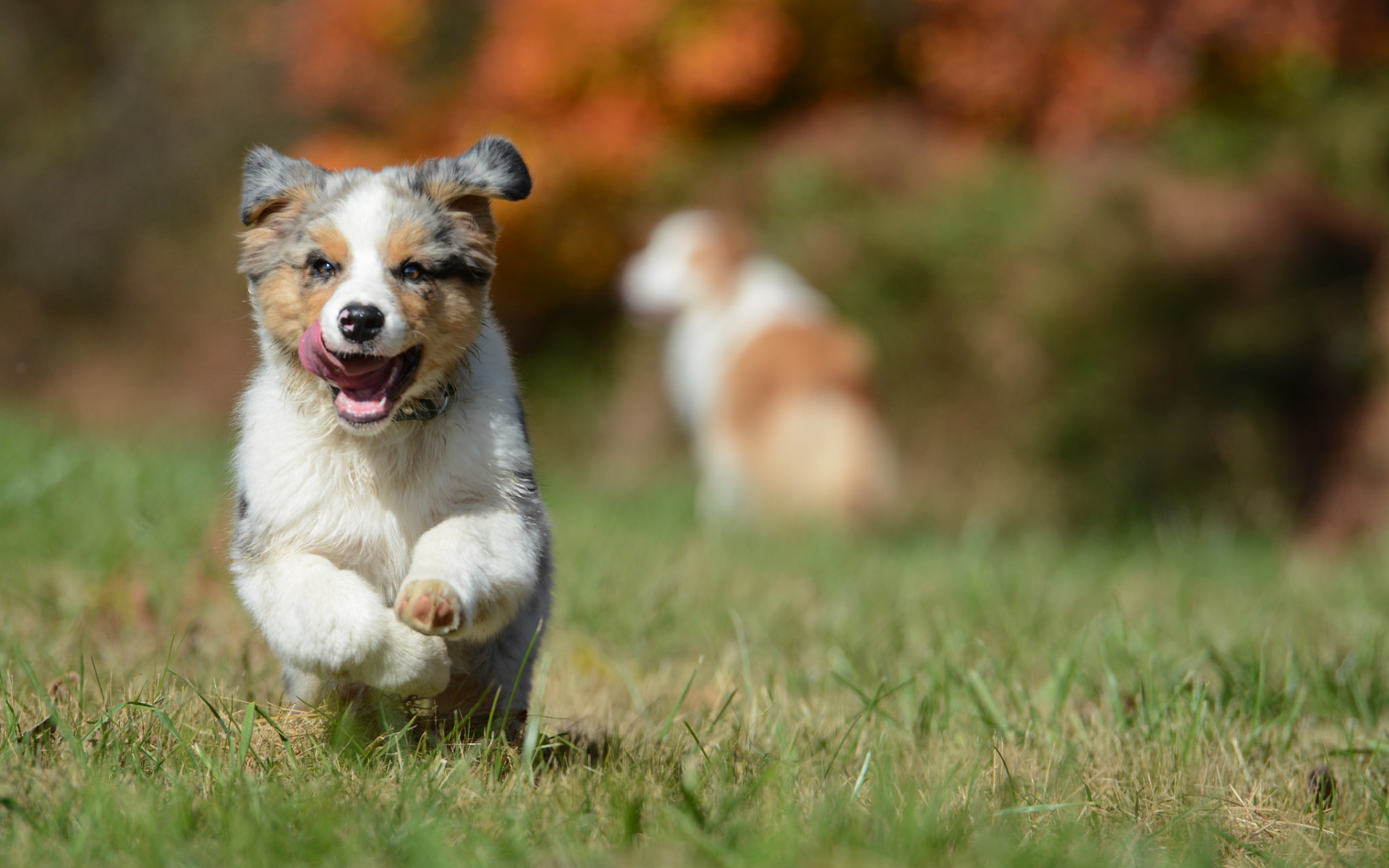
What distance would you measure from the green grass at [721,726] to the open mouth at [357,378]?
0.63m

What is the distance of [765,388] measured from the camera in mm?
7734

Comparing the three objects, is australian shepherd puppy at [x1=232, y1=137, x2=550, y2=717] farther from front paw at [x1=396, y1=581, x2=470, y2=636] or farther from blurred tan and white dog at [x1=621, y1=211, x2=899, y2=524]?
blurred tan and white dog at [x1=621, y1=211, x2=899, y2=524]

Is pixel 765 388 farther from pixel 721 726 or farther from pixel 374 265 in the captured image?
pixel 374 265

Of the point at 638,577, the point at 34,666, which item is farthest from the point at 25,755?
the point at 638,577

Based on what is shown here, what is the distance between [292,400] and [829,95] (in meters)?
11.6

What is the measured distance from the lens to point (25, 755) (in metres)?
2.16

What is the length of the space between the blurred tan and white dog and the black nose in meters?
5.37

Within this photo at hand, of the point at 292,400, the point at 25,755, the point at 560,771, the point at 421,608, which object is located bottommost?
the point at 560,771

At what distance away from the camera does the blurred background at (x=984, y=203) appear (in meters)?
9.74

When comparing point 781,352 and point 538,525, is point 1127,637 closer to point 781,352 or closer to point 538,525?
point 538,525

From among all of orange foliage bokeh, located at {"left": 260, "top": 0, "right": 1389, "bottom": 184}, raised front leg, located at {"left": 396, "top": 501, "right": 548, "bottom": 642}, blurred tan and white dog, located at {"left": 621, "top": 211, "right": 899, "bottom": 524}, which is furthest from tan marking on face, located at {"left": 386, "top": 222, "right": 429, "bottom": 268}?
orange foliage bokeh, located at {"left": 260, "top": 0, "right": 1389, "bottom": 184}

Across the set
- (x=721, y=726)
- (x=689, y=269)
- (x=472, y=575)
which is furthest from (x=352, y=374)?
(x=689, y=269)

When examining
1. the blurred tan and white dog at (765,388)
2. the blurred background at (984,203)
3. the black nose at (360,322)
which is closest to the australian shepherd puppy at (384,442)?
the black nose at (360,322)

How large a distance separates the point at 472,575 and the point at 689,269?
6453 millimetres
